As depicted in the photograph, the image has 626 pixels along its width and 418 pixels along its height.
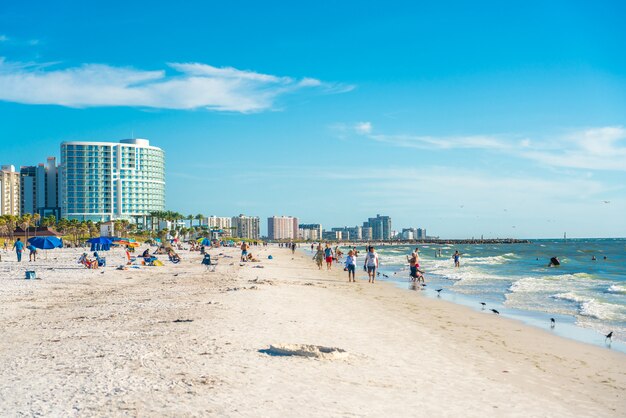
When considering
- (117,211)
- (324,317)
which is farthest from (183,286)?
(117,211)

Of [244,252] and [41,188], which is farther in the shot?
[41,188]

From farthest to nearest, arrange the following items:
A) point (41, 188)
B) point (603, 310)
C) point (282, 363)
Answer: point (41, 188) → point (603, 310) → point (282, 363)

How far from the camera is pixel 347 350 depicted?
9492mm

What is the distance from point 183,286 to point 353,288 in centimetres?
739

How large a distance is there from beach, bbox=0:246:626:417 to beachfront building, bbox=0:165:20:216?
593 ft

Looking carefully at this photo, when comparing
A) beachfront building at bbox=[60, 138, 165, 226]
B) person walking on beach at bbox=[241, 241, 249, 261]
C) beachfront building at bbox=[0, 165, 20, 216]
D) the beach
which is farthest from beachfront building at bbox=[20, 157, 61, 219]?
the beach

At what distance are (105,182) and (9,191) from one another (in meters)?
40.1

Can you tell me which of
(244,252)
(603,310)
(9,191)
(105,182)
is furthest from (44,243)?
(9,191)

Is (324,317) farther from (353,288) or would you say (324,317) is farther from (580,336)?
(353,288)

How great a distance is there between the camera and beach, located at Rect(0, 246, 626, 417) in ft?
21.0

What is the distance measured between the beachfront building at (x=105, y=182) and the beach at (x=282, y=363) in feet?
514

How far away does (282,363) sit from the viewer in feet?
27.0

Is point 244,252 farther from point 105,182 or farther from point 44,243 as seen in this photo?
point 105,182

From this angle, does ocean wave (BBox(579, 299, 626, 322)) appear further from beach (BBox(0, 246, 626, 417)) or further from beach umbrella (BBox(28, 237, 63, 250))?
beach umbrella (BBox(28, 237, 63, 250))
